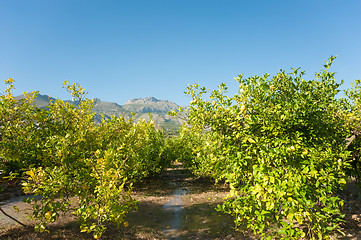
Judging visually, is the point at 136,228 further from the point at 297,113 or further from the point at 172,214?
the point at 297,113

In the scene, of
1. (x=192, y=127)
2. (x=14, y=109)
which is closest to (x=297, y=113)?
(x=192, y=127)

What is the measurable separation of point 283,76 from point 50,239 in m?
10.3

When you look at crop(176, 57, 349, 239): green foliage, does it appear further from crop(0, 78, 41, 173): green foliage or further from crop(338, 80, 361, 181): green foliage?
crop(0, 78, 41, 173): green foliage

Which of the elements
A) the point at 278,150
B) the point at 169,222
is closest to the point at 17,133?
the point at 278,150

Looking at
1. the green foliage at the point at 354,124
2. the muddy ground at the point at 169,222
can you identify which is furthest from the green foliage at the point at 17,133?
the green foliage at the point at 354,124

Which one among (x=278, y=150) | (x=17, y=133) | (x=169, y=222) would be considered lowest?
(x=169, y=222)

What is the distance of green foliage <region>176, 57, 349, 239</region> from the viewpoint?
13.3 feet

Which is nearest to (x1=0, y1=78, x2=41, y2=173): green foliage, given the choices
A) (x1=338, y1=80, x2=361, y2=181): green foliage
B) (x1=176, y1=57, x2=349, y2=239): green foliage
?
(x1=176, y1=57, x2=349, y2=239): green foliage

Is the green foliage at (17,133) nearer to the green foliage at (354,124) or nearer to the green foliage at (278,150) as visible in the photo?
the green foliage at (278,150)

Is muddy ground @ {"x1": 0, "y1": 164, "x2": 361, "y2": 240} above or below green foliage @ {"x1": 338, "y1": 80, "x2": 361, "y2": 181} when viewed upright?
below

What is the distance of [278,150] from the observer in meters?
4.02

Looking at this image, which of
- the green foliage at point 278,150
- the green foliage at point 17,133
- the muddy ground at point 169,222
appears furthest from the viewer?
the muddy ground at point 169,222

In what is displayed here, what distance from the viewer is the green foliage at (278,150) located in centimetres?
404

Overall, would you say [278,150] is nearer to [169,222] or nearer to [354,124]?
[354,124]
